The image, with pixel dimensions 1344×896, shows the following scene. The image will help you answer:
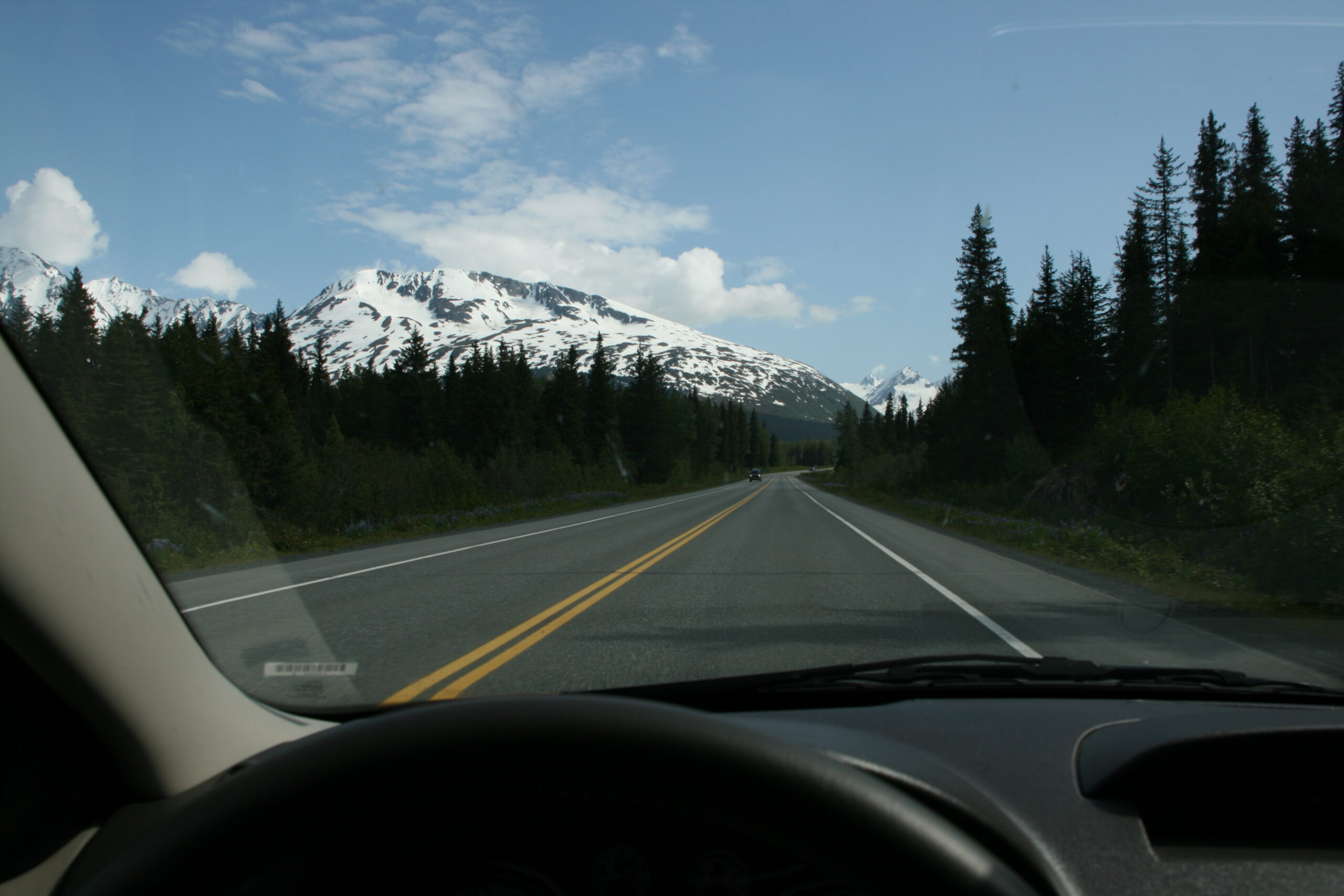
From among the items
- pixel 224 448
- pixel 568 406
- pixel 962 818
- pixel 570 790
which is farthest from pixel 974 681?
pixel 568 406

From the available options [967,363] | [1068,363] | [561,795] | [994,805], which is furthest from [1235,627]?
[1068,363]

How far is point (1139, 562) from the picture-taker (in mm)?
12312

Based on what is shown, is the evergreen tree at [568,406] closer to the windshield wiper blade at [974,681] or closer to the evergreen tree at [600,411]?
the evergreen tree at [600,411]

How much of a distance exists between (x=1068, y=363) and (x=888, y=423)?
85.1 meters

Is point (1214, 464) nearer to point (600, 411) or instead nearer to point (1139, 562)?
point (1139, 562)

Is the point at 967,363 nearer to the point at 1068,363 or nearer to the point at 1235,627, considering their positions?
the point at 1068,363

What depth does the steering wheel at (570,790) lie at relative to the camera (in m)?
1.14

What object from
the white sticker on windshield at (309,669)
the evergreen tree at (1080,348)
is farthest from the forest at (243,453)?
the evergreen tree at (1080,348)

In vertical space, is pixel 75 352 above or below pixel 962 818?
above

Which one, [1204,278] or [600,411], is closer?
[1204,278]

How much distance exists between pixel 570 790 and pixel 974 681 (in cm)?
251

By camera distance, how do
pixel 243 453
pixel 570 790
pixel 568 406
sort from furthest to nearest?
pixel 568 406 < pixel 243 453 < pixel 570 790

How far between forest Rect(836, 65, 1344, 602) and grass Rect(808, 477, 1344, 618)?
0.24 metres

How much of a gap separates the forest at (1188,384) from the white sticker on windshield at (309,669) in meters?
10.3
